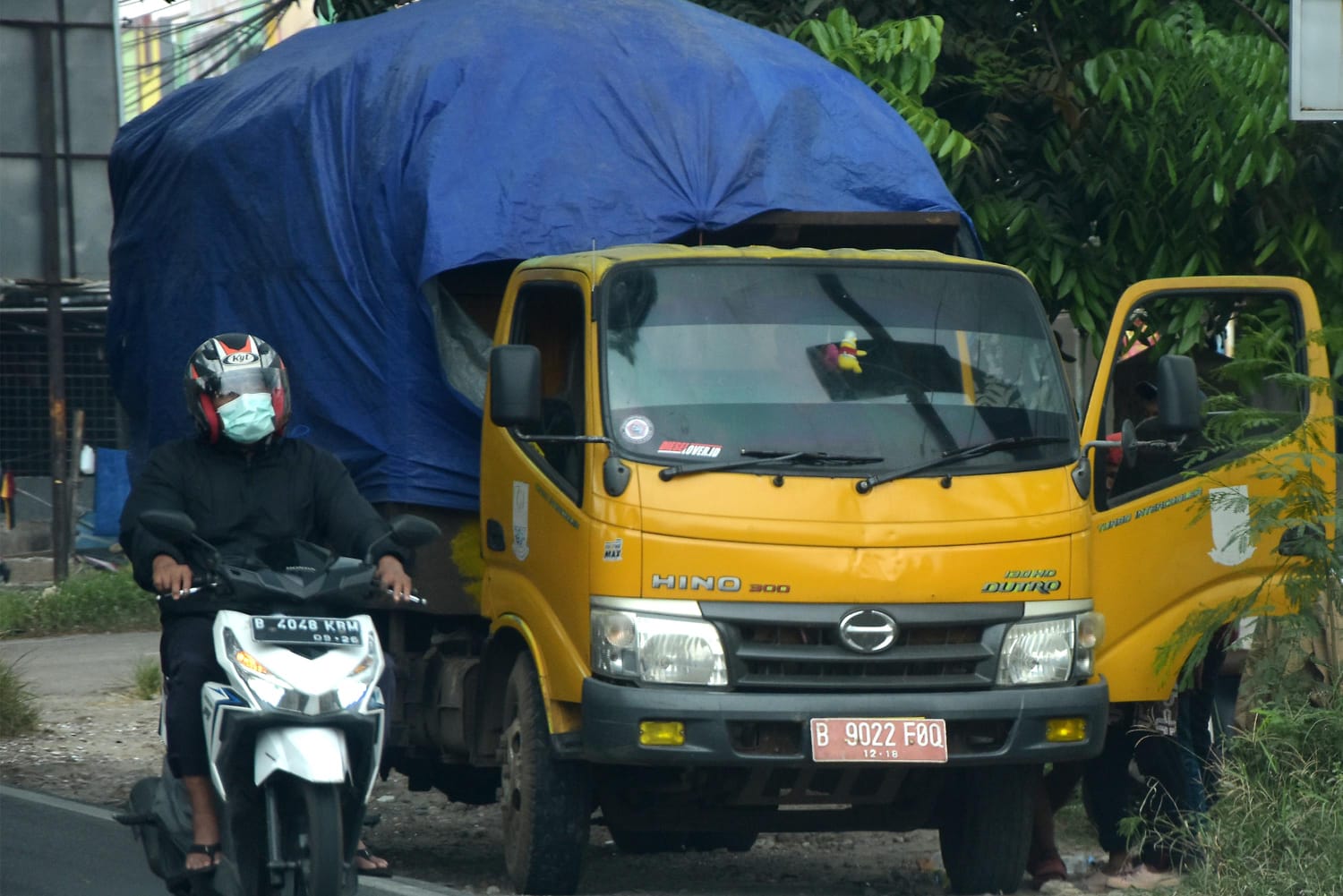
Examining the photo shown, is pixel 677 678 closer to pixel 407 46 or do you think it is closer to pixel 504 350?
pixel 504 350

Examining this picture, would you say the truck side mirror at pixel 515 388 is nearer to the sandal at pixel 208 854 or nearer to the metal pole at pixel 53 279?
the sandal at pixel 208 854

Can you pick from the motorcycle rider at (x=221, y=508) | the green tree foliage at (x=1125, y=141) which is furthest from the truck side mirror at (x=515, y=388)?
the green tree foliage at (x=1125, y=141)

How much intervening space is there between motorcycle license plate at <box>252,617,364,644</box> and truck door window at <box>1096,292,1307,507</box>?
2.84m

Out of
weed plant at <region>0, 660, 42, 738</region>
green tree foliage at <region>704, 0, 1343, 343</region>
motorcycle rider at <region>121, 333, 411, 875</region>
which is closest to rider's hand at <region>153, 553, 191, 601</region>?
motorcycle rider at <region>121, 333, 411, 875</region>

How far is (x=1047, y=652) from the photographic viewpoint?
21.2 ft

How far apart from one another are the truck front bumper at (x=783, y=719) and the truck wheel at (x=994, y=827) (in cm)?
49

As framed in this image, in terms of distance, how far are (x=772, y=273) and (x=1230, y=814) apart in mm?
2277

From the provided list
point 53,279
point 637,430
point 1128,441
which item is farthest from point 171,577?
point 53,279

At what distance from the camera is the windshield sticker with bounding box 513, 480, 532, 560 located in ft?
22.8

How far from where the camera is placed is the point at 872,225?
8.05m

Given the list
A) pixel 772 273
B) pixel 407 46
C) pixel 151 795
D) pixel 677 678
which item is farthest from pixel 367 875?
pixel 407 46

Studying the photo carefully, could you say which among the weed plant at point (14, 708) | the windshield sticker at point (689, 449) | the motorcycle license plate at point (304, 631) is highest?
the windshield sticker at point (689, 449)

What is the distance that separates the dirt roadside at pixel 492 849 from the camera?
7547 millimetres

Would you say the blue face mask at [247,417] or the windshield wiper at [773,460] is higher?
the blue face mask at [247,417]
